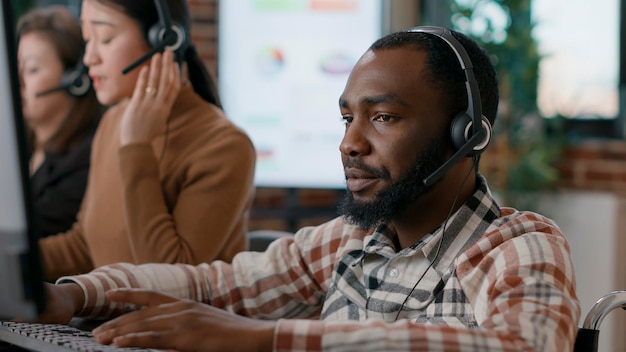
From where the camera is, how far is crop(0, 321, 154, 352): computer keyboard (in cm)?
98

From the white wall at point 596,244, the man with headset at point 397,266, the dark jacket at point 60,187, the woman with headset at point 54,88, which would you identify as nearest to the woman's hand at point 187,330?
the man with headset at point 397,266

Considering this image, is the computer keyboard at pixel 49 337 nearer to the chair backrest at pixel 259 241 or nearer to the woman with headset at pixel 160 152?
the woman with headset at pixel 160 152

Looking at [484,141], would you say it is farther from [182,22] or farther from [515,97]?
[515,97]

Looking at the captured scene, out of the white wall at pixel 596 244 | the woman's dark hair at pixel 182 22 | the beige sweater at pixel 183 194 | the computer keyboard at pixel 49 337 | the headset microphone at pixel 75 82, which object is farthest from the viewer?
the white wall at pixel 596 244

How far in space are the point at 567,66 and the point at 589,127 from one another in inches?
10.5

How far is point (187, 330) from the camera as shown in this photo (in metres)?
0.95

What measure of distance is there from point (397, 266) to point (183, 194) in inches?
20.1

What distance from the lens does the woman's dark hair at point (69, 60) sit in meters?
2.19

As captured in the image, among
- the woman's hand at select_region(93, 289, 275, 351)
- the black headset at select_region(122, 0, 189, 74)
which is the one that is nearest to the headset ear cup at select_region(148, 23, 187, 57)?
the black headset at select_region(122, 0, 189, 74)

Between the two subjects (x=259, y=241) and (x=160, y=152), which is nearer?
(x=160, y=152)

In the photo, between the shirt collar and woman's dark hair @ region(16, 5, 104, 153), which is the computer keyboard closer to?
the shirt collar

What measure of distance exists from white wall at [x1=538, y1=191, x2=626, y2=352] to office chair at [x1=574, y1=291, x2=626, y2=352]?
2.30m

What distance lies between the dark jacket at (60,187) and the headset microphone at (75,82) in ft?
0.42

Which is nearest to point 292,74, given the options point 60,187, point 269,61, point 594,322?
point 269,61
